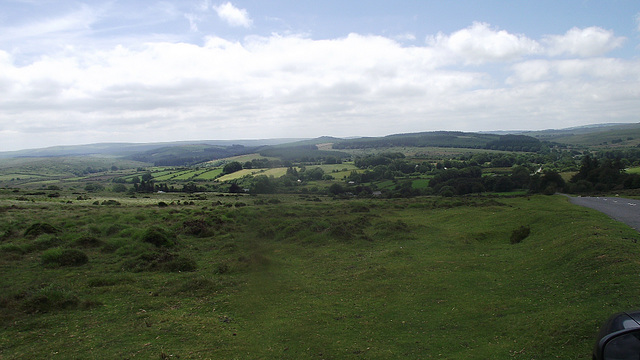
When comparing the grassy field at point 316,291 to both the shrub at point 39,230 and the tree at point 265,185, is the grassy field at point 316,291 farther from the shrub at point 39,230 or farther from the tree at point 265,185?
the tree at point 265,185

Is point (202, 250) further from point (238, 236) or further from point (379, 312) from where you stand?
point (379, 312)

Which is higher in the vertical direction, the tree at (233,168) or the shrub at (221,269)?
the tree at (233,168)

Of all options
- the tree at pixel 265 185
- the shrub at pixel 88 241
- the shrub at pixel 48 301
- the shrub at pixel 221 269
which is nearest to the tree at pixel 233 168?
the tree at pixel 265 185

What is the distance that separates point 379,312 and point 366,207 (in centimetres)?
3763

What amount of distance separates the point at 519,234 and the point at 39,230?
3991 centimetres

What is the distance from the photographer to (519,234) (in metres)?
27.3

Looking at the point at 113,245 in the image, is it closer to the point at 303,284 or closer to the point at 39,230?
the point at 39,230

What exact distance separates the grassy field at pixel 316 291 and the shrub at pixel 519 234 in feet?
1.84

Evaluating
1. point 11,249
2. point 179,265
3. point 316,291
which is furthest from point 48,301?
point 316,291

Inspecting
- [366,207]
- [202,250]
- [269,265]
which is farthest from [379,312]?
[366,207]

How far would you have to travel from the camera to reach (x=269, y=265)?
2331cm

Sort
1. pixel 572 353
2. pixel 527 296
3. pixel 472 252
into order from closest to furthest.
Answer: pixel 572 353 → pixel 527 296 → pixel 472 252

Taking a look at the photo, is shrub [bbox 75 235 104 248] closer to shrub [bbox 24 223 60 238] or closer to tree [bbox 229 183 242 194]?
shrub [bbox 24 223 60 238]

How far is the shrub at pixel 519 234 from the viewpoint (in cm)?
2695
